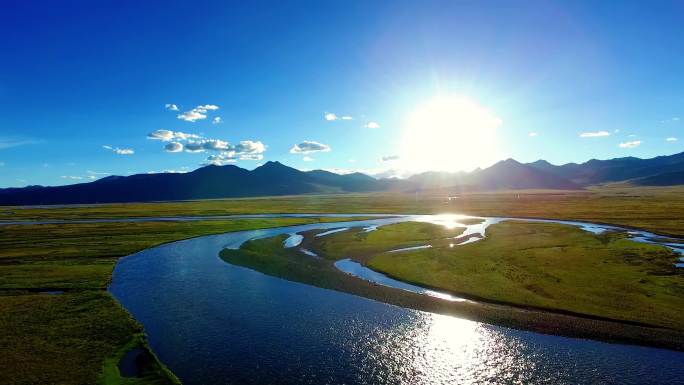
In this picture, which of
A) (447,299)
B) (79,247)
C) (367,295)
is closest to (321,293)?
(367,295)

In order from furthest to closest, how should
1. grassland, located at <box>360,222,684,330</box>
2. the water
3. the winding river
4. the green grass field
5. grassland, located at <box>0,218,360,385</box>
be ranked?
the water
the green grass field
grassland, located at <box>360,222,684,330</box>
the winding river
grassland, located at <box>0,218,360,385</box>

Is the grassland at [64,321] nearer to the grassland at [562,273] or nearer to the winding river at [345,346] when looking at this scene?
the winding river at [345,346]

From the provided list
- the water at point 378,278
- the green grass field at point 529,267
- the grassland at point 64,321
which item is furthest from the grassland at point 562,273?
the grassland at point 64,321

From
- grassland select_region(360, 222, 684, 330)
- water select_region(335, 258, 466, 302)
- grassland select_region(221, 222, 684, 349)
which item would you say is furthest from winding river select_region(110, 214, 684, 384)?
grassland select_region(360, 222, 684, 330)

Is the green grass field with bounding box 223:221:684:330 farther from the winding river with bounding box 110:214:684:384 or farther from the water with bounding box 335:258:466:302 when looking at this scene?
the winding river with bounding box 110:214:684:384

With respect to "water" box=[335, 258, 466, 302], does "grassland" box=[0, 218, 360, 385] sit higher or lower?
higher

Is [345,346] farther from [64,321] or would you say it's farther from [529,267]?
[529,267]

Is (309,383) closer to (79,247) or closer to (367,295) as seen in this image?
(367,295)
